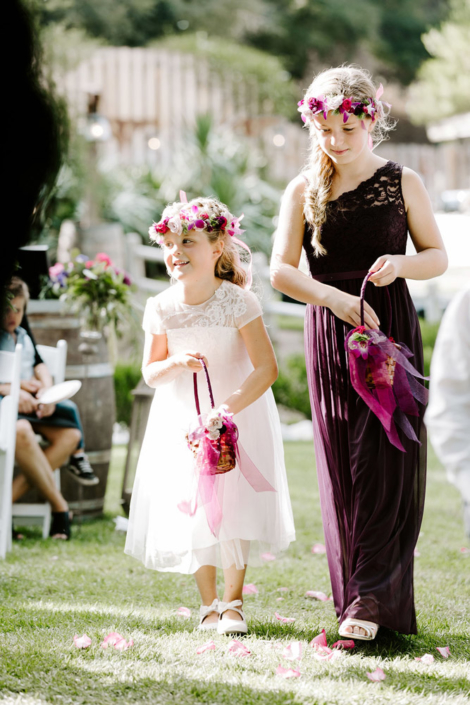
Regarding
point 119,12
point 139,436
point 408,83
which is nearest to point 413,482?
point 139,436

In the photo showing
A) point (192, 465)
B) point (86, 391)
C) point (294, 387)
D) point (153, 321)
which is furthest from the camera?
point (294, 387)

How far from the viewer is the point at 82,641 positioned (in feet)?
9.30

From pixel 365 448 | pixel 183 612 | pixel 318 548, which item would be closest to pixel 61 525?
pixel 318 548

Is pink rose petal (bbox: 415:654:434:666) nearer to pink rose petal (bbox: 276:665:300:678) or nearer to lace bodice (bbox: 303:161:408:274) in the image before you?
pink rose petal (bbox: 276:665:300:678)

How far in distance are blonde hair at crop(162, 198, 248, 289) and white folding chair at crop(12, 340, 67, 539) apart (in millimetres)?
1961

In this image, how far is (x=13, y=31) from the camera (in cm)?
102

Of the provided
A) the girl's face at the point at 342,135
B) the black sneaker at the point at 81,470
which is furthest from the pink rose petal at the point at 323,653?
the black sneaker at the point at 81,470

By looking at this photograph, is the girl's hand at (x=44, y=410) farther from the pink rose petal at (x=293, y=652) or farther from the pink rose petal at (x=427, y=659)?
the pink rose petal at (x=427, y=659)

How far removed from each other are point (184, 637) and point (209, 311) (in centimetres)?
109

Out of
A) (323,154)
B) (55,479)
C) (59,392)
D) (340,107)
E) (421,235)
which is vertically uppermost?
(340,107)

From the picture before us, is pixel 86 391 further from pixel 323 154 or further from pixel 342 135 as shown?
pixel 342 135

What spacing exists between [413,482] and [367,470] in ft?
0.52

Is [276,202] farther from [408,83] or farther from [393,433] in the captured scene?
[408,83]

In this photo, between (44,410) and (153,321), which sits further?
(44,410)
